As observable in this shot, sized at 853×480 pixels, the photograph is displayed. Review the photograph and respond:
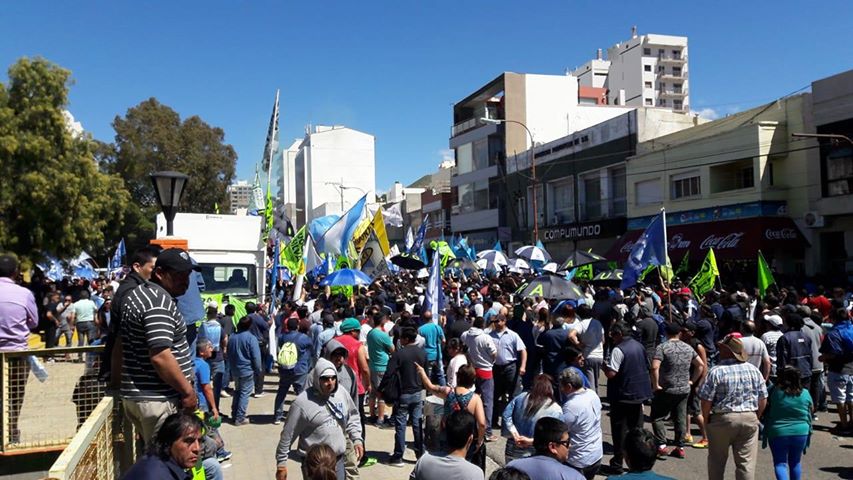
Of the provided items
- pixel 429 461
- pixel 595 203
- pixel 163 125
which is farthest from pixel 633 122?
pixel 429 461

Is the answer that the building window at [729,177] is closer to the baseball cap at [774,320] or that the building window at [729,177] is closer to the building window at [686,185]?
the building window at [686,185]

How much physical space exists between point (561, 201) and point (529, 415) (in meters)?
36.1

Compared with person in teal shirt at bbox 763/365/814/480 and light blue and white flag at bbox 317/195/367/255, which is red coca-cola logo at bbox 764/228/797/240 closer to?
light blue and white flag at bbox 317/195/367/255

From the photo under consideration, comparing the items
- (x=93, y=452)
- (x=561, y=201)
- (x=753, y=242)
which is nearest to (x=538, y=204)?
(x=561, y=201)

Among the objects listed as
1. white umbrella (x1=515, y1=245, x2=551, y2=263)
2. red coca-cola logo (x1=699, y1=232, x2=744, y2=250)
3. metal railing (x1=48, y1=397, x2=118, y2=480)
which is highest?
red coca-cola logo (x1=699, y1=232, x2=744, y2=250)

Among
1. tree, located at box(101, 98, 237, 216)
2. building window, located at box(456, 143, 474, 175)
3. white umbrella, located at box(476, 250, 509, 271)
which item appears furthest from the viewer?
building window, located at box(456, 143, 474, 175)

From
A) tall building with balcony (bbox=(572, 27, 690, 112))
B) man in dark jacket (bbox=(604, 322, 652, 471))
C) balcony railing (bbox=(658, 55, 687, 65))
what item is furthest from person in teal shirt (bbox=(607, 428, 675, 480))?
balcony railing (bbox=(658, 55, 687, 65))

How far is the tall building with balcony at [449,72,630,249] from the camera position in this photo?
46.5 m

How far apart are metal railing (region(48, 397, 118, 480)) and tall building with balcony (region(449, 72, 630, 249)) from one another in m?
41.7

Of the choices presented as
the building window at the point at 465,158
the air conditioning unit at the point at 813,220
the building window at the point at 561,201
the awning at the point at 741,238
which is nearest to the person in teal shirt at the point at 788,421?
the awning at the point at 741,238

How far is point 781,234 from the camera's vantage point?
24.4m

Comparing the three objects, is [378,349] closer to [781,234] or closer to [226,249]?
[226,249]

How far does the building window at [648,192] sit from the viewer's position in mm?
31297

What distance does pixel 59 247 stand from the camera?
24.0 m
